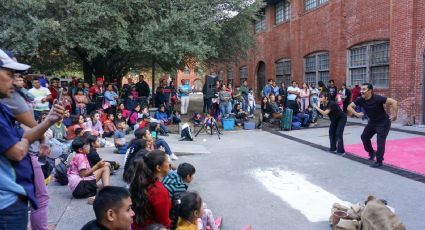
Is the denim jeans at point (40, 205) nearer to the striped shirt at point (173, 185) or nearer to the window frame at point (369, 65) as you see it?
the striped shirt at point (173, 185)

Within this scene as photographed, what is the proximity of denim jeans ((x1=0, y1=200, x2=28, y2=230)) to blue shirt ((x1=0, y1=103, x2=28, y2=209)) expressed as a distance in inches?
1.3

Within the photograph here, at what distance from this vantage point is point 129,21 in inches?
624

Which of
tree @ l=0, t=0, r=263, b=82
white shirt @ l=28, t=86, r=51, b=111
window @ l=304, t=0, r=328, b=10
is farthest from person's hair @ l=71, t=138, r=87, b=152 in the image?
window @ l=304, t=0, r=328, b=10

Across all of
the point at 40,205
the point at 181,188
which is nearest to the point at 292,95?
the point at 181,188

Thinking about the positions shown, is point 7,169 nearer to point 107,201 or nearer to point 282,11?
point 107,201

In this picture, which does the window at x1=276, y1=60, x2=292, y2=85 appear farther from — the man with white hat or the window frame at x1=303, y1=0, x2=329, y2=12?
the man with white hat

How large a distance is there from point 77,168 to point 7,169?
3891 millimetres

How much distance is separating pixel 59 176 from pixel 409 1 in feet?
43.7

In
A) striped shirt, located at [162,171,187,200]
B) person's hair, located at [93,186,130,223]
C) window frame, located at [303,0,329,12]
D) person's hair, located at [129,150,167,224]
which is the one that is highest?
window frame, located at [303,0,329,12]

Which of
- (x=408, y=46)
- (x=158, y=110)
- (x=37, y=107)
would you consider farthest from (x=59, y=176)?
(x=408, y=46)

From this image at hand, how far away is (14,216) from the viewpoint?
247cm

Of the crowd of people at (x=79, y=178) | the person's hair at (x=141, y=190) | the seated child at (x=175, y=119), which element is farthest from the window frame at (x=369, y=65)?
the person's hair at (x=141, y=190)

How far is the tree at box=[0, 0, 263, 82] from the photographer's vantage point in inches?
538

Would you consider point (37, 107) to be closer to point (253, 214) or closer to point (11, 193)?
point (253, 214)
